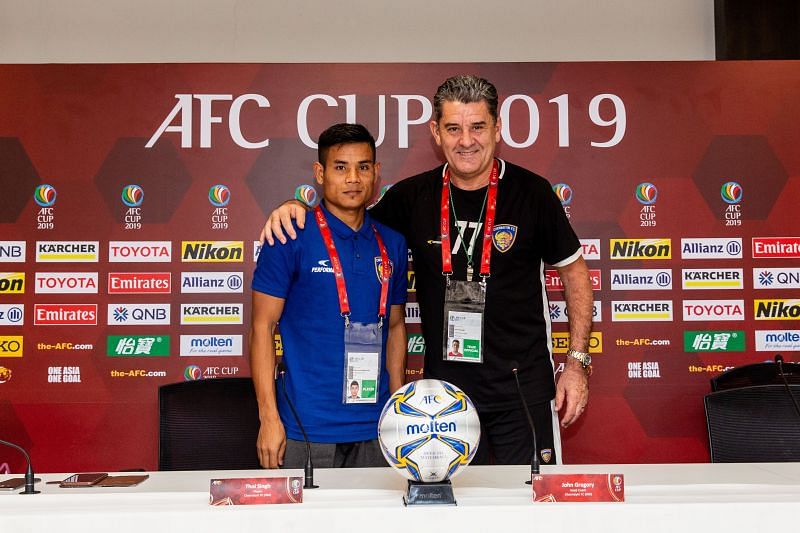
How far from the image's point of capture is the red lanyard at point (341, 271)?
2.31 meters

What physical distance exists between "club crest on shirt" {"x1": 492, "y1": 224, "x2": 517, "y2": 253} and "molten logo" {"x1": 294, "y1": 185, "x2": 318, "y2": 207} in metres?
1.00

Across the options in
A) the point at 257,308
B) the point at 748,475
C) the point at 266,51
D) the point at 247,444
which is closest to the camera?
the point at 748,475

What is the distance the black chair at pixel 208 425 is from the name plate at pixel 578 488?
4.43 feet

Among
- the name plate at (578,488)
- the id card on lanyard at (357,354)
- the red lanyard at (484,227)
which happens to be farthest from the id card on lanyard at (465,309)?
the name plate at (578,488)

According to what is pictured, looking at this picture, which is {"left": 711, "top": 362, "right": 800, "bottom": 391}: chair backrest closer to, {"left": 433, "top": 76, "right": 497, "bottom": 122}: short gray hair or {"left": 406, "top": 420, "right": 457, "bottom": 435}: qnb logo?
{"left": 433, "top": 76, "right": 497, "bottom": 122}: short gray hair

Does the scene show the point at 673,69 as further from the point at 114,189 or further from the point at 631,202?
the point at 114,189

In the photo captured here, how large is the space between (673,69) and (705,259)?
87 cm

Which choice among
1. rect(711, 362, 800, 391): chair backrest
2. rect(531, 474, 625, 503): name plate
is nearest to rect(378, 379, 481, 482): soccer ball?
rect(531, 474, 625, 503): name plate

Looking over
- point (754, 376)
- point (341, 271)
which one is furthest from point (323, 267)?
point (754, 376)

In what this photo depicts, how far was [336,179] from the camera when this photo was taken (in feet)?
8.00

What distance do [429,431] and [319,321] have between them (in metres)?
1.03

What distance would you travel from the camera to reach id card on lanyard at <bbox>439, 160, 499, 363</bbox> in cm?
246

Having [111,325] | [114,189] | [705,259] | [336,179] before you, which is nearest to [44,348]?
[111,325]

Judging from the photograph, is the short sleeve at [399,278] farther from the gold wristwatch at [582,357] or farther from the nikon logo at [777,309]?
the nikon logo at [777,309]
